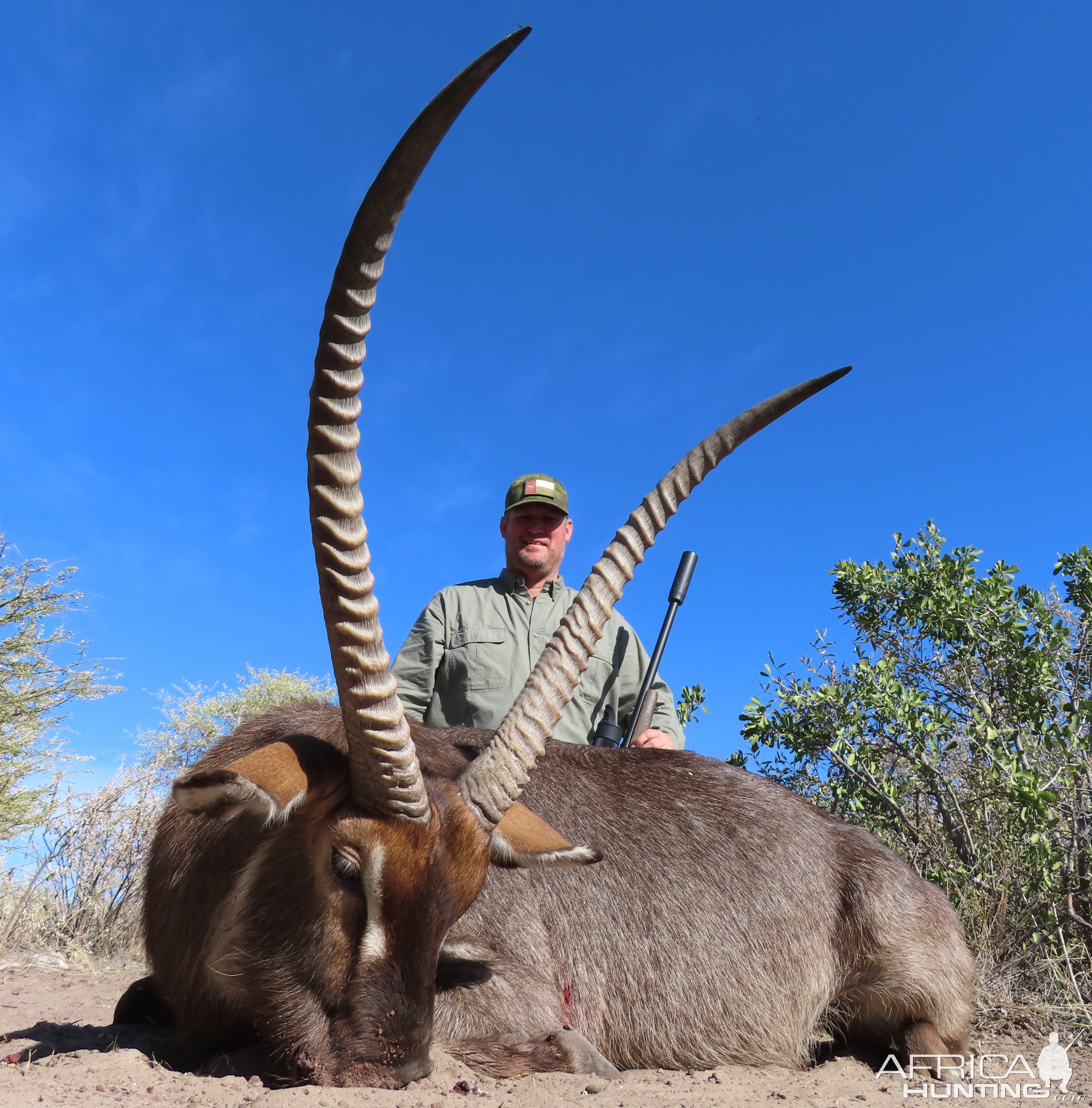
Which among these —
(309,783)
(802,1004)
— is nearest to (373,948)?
(309,783)

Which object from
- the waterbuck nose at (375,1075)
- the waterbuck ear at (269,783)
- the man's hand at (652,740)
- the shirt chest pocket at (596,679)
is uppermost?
the shirt chest pocket at (596,679)

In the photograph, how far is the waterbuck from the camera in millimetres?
2699

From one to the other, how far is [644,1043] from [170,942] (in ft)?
6.80

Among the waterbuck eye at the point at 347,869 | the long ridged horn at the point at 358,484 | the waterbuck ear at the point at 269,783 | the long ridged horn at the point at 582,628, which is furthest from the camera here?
the long ridged horn at the point at 582,628

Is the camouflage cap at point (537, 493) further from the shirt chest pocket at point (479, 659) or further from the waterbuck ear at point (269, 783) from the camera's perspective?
the waterbuck ear at point (269, 783)

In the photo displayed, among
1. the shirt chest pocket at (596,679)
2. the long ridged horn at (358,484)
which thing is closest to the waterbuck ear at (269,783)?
the long ridged horn at (358,484)

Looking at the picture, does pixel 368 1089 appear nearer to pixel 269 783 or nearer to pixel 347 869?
pixel 347 869

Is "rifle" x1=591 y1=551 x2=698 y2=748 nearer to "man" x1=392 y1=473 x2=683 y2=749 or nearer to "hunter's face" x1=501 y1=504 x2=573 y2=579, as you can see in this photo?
"man" x1=392 y1=473 x2=683 y2=749

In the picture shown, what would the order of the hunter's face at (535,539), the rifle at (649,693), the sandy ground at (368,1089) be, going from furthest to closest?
the hunter's face at (535,539) → the rifle at (649,693) → the sandy ground at (368,1089)

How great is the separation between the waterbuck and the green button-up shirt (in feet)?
7.19

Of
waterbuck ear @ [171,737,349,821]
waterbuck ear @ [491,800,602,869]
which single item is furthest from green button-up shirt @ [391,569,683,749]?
waterbuck ear @ [171,737,349,821]

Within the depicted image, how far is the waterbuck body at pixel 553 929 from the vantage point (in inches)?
110

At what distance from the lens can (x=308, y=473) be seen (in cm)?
265

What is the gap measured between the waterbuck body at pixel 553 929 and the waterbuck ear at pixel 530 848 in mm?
27
